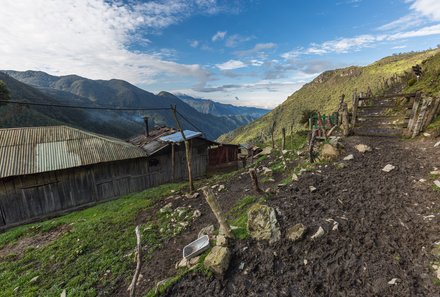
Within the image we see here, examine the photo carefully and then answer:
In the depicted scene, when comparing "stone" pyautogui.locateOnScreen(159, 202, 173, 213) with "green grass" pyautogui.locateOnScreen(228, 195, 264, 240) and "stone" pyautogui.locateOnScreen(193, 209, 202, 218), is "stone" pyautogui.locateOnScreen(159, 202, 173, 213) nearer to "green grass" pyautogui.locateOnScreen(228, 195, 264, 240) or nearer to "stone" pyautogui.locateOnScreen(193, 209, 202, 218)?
"stone" pyautogui.locateOnScreen(193, 209, 202, 218)

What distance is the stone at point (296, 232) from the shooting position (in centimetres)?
566

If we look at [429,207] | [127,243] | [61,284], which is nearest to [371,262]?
[429,207]

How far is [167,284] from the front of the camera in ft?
17.7

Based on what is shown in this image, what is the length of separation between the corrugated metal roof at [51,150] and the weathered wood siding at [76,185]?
0.64 m

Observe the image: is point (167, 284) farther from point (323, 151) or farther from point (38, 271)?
point (323, 151)

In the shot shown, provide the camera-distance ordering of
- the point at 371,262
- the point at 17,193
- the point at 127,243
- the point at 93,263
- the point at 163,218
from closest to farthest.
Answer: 1. the point at 371,262
2. the point at 93,263
3. the point at 127,243
4. the point at 163,218
5. the point at 17,193

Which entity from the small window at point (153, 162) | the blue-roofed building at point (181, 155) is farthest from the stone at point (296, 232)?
the small window at point (153, 162)

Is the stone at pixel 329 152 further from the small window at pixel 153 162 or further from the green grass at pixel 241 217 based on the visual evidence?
the small window at pixel 153 162

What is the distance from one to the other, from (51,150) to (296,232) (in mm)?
19082

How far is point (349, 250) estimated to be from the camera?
514 centimetres

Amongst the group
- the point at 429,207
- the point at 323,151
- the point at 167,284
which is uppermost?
the point at 323,151

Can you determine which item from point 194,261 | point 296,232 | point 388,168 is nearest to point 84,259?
point 194,261

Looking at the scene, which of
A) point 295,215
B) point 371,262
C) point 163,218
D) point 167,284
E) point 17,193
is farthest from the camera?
point 17,193

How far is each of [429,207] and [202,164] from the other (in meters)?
20.2
